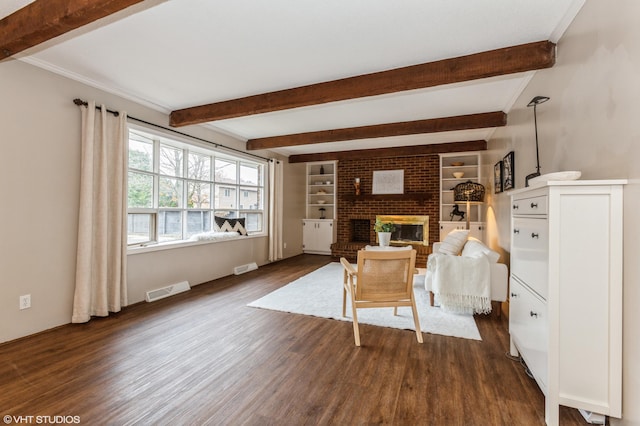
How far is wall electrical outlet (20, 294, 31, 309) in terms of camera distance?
2.58 meters

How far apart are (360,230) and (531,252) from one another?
563 centimetres

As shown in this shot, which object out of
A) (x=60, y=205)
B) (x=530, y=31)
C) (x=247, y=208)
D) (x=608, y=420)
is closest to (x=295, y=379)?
(x=608, y=420)

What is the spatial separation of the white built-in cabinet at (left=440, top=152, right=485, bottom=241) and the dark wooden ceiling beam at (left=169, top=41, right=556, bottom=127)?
4.15 meters

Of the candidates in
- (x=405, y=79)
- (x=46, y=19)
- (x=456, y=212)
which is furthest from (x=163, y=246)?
(x=456, y=212)

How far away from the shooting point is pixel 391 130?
4.50 m

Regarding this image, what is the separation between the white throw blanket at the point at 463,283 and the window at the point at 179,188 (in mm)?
3574

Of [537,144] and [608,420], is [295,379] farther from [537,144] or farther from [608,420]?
[537,144]

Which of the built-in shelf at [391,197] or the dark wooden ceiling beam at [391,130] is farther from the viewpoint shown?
the built-in shelf at [391,197]

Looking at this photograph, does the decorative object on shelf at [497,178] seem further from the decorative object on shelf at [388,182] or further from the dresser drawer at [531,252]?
the decorative object on shelf at [388,182]

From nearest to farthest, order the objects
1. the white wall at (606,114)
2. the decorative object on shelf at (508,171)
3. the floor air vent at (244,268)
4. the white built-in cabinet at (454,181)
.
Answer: the white wall at (606,114)
the decorative object on shelf at (508,171)
the floor air vent at (244,268)
the white built-in cabinet at (454,181)

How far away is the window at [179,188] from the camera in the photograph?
3.79 metres

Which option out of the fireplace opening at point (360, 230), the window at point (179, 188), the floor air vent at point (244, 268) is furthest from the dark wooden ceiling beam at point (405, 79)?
the fireplace opening at point (360, 230)

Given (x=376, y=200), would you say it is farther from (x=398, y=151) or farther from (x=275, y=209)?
(x=275, y=209)

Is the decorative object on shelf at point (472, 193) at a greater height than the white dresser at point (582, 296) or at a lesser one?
greater
